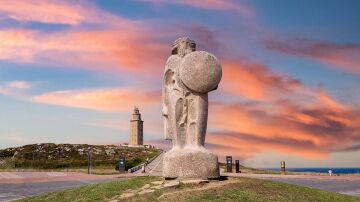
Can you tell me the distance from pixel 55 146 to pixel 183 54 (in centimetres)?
9656

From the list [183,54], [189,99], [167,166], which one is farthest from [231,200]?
[183,54]

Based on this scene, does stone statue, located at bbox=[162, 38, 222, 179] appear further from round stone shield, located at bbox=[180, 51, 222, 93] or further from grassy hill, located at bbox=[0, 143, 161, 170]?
grassy hill, located at bbox=[0, 143, 161, 170]

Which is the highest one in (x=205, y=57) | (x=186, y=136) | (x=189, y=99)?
(x=205, y=57)

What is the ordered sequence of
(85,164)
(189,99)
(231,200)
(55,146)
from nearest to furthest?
(231,200) < (189,99) < (85,164) < (55,146)

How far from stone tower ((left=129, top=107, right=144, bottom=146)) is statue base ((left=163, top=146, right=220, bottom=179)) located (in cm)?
11892

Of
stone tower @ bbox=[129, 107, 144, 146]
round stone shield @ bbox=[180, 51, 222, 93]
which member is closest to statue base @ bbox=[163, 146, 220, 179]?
round stone shield @ bbox=[180, 51, 222, 93]

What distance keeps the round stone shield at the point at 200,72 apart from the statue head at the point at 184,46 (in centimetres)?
56

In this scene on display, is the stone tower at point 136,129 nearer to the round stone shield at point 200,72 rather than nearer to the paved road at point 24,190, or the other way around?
the paved road at point 24,190

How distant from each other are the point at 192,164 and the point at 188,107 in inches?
69.6

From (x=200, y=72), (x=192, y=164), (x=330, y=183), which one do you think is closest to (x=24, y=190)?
(x=192, y=164)

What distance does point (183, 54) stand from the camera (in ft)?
47.3

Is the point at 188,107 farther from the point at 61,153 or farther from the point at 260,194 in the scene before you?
the point at 61,153

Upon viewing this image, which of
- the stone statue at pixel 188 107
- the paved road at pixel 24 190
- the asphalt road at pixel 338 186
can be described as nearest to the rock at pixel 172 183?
the stone statue at pixel 188 107

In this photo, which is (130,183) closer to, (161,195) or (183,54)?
(161,195)
